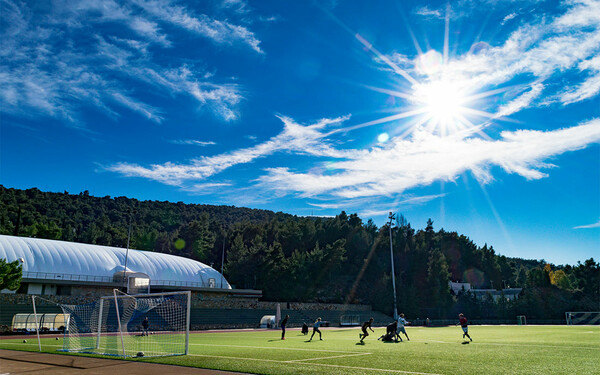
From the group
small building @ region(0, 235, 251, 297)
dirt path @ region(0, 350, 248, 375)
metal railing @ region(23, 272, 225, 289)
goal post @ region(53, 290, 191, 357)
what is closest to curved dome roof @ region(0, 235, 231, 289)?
small building @ region(0, 235, 251, 297)

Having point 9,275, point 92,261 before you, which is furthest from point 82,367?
point 92,261

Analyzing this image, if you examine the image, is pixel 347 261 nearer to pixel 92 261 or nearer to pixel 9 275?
pixel 92 261

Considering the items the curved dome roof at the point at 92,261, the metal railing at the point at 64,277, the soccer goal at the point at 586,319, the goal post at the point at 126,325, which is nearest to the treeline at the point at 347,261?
the curved dome roof at the point at 92,261

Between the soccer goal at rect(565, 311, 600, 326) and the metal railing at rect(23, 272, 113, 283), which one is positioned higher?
the metal railing at rect(23, 272, 113, 283)

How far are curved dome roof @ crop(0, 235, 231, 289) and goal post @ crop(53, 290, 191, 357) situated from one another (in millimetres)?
29686

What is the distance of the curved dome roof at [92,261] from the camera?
2341 inches

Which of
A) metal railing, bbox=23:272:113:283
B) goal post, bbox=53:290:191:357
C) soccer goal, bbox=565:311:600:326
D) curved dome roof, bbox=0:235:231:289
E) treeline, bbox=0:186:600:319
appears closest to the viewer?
goal post, bbox=53:290:191:357

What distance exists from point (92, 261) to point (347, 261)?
59267 mm

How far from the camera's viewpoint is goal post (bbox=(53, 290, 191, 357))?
19016 mm

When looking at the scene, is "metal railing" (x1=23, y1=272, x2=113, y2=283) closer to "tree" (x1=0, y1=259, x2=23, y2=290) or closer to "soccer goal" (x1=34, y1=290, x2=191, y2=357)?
"tree" (x1=0, y1=259, x2=23, y2=290)

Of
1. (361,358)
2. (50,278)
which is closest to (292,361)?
(361,358)

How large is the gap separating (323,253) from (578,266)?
51068 mm

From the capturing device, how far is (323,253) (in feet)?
303

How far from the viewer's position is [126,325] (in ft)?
100
